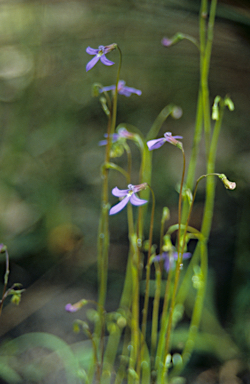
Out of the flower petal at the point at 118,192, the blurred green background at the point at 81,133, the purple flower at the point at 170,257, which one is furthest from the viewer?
the blurred green background at the point at 81,133

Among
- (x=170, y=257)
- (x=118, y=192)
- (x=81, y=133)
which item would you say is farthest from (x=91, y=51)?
(x=81, y=133)

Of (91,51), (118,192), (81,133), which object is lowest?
(81,133)

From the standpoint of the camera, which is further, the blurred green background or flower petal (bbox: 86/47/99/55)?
the blurred green background

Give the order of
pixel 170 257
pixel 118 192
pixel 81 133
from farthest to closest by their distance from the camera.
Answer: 1. pixel 81 133
2. pixel 170 257
3. pixel 118 192

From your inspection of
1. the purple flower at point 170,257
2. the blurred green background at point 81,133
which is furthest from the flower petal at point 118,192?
the blurred green background at point 81,133

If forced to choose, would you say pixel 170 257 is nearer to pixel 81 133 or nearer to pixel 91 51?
pixel 91 51

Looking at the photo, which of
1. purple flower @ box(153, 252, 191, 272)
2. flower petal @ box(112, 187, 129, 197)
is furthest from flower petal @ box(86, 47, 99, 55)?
purple flower @ box(153, 252, 191, 272)

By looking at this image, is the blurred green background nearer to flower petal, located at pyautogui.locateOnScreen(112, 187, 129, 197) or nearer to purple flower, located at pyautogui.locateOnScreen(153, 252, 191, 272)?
purple flower, located at pyautogui.locateOnScreen(153, 252, 191, 272)

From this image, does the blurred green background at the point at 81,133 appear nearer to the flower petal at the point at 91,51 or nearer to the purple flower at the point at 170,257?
the purple flower at the point at 170,257

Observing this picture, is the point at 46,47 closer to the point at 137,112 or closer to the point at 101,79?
the point at 101,79
